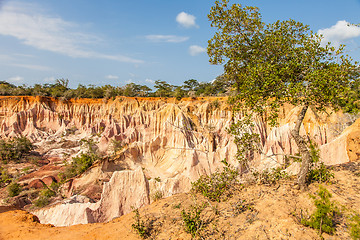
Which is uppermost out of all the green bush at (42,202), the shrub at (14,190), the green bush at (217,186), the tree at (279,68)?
the tree at (279,68)

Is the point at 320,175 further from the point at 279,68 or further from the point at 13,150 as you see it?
the point at 13,150

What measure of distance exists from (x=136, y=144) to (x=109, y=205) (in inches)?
331

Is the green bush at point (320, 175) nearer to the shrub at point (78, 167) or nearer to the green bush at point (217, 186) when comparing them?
the green bush at point (217, 186)

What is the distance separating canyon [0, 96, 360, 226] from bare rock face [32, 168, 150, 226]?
32 millimetres

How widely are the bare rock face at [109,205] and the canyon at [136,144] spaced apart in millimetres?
32

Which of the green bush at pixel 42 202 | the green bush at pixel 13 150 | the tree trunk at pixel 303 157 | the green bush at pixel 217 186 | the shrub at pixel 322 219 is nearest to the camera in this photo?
the shrub at pixel 322 219

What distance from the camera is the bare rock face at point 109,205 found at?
290 inches

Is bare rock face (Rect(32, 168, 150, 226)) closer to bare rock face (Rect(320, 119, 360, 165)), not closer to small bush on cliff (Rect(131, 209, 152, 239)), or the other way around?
small bush on cliff (Rect(131, 209, 152, 239))

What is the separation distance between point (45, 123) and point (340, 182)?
122 feet

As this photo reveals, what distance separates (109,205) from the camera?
7.68m

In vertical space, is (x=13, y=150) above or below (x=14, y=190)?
above

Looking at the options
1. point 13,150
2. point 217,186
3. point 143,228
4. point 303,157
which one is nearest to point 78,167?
point 13,150

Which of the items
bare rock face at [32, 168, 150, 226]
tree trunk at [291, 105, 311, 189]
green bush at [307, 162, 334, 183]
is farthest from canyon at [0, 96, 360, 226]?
green bush at [307, 162, 334, 183]

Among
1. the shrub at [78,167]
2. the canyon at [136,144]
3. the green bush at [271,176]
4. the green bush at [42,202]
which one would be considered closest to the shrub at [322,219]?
the canyon at [136,144]
